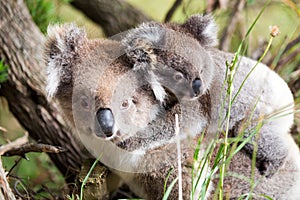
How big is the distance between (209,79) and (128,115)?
54 cm

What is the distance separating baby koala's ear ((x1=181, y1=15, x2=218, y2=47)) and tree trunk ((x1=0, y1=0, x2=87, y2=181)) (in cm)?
112

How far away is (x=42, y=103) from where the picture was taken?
3.80 metres

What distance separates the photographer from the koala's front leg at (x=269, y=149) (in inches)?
125

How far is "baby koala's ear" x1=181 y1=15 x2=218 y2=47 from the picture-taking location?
3.15 metres

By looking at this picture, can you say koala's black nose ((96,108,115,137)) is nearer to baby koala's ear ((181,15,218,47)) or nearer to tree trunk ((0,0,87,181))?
baby koala's ear ((181,15,218,47))

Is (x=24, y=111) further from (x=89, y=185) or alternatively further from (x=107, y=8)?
(x=107, y=8)

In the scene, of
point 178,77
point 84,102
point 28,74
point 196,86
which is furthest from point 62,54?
point 28,74

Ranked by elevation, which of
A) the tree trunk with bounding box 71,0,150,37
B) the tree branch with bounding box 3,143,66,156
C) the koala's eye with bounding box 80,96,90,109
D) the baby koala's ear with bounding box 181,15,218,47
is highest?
the tree trunk with bounding box 71,0,150,37

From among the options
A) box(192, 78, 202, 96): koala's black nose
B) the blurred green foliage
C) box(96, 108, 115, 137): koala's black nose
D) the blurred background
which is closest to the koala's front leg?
box(192, 78, 202, 96): koala's black nose

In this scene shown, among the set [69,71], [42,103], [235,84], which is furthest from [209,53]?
[42,103]

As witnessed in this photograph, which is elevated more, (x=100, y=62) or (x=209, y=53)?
(x=209, y=53)

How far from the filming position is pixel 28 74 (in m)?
3.78

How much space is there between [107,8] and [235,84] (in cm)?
195

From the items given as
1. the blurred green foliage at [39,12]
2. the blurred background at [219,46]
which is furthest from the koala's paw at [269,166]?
the blurred green foliage at [39,12]
